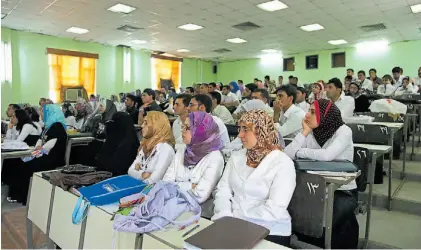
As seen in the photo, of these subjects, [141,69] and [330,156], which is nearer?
[330,156]

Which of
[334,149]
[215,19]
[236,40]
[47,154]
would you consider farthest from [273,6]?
[334,149]

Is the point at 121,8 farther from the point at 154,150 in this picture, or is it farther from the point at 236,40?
the point at 154,150

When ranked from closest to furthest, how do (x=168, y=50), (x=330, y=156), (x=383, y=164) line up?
(x=330, y=156) < (x=383, y=164) < (x=168, y=50)

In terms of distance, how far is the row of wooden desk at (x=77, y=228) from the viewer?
4.92 feet

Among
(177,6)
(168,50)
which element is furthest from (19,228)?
(168,50)

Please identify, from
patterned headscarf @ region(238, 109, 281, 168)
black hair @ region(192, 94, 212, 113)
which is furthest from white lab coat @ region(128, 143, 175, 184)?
black hair @ region(192, 94, 212, 113)

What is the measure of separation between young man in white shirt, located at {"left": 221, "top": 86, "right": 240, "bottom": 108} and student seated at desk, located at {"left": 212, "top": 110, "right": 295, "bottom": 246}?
5636 millimetres

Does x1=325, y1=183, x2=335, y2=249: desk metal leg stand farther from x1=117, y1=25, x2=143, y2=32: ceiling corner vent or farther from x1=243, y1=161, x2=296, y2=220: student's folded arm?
x1=117, y1=25, x2=143, y2=32: ceiling corner vent

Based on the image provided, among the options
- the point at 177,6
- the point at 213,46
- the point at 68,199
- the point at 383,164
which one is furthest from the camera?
the point at 213,46

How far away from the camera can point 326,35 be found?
413 inches

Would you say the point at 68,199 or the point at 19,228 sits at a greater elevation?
the point at 68,199

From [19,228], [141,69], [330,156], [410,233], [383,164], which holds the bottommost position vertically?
[19,228]

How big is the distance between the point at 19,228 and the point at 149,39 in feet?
29.0

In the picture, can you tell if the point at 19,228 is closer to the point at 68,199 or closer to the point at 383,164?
the point at 68,199
